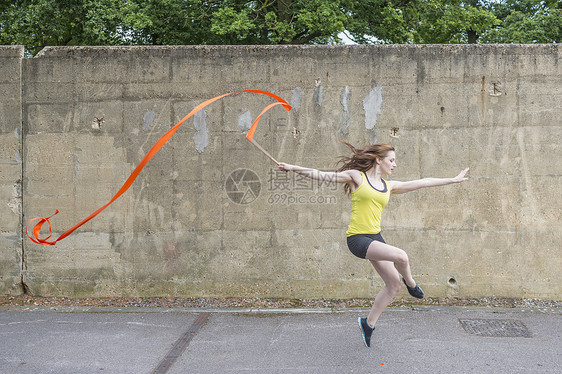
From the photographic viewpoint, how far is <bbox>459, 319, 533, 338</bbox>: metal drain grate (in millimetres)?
5012

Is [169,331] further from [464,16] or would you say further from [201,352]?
[464,16]

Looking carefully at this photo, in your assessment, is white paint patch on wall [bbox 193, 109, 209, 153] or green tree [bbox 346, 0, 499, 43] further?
green tree [bbox 346, 0, 499, 43]

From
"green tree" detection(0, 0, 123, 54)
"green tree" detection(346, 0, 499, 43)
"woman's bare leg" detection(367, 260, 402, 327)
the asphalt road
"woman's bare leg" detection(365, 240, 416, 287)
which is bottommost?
the asphalt road

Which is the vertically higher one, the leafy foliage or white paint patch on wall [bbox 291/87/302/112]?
the leafy foliage

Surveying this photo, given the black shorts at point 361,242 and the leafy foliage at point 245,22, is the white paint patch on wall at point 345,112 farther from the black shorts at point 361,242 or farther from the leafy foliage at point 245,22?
the leafy foliage at point 245,22

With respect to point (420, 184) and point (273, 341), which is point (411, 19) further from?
point (273, 341)

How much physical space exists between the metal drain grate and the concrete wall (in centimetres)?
72

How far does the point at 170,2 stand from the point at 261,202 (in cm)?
900

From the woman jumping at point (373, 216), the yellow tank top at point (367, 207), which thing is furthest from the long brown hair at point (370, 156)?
the yellow tank top at point (367, 207)

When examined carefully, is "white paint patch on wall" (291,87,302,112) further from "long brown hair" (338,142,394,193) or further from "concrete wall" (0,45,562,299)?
"long brown hair" (338,142,394,193)

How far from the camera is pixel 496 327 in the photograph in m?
5.23

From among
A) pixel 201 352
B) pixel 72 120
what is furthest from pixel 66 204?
pixel 201 352

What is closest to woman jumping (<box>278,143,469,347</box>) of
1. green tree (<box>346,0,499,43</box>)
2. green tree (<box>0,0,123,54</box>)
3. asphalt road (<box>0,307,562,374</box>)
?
asphalt road (<box>0,307,562,374</box>)

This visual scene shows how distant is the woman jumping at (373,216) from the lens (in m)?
4.47
